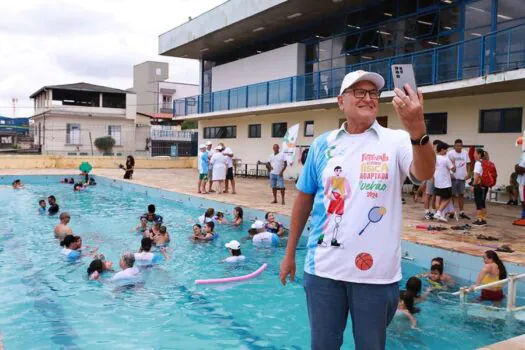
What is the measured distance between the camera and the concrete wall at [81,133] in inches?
1638

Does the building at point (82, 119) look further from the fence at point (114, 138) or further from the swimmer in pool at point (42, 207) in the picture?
the swimmer in pool at point (42, 207)

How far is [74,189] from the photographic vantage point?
69.9 ft

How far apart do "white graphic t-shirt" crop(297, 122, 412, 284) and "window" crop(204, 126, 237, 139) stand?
26809 mm

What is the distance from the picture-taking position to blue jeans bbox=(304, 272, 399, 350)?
2.33 m

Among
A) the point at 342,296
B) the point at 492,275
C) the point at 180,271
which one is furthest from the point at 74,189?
the point at 342,296

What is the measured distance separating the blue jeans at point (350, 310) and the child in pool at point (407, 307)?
12.6 ft

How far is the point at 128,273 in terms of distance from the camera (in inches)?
310

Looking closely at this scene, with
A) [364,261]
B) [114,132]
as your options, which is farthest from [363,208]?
[114,132]

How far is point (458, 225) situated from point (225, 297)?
588 cm

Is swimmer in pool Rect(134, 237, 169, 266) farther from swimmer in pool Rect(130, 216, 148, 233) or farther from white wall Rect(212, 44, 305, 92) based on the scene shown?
white wall Rect(212, 44, 305, 92)

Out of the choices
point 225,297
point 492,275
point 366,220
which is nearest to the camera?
point 366,220

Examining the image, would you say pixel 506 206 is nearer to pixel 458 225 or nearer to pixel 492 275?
pixel 458 225

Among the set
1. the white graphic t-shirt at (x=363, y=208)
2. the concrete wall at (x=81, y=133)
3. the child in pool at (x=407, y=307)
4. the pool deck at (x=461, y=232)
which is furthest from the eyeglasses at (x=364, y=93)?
the concrete wall at (x=81, y=133)

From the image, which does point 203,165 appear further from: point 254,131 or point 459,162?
point 254,131
